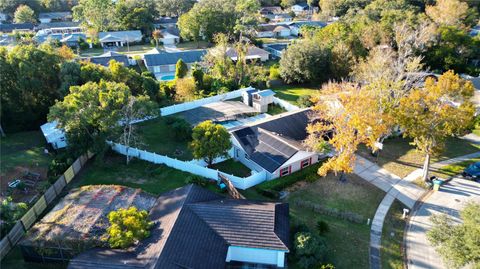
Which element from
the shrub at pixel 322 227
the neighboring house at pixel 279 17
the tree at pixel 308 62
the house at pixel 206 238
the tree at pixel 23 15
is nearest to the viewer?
the house at pixel 206 238

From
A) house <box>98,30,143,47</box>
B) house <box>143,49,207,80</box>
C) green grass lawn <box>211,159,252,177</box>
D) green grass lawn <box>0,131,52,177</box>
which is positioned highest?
house <box>98,30,143,47</box>

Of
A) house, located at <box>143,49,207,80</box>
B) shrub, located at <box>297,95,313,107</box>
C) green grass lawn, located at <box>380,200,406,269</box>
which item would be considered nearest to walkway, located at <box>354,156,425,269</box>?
green grass lawn, located at <box>380,200,406,269</box>

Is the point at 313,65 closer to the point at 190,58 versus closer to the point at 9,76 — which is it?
the point at 190,58

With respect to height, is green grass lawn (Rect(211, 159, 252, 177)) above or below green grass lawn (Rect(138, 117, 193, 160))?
below

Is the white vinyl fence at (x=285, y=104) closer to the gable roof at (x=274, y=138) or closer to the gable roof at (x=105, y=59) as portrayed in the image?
the gable roof at (x=274, y=138)

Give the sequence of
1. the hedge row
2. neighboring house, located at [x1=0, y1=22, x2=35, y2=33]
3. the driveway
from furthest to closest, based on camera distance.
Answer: neighboring house, located at [x1=0, y1=22, x2=35, y2=33], the hedge row, the driveway

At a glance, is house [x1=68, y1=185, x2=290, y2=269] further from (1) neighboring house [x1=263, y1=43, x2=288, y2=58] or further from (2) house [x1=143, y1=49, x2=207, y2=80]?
(1) neighboring house [x1=263, y1=43, x2=288, y2=58]

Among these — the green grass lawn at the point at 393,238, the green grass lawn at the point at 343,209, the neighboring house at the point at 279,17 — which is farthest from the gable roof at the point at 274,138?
the neighboring house at the point at 279,17
